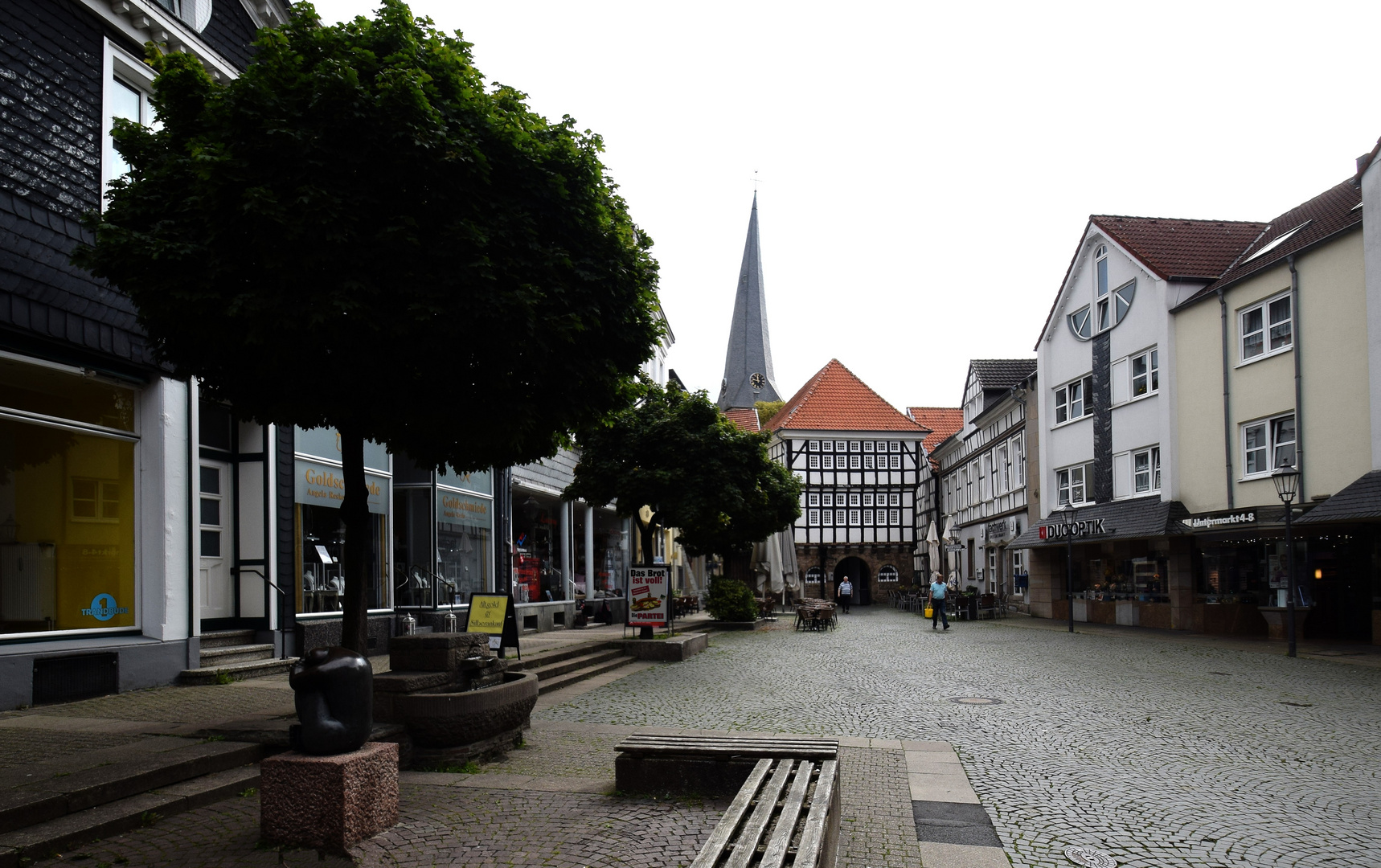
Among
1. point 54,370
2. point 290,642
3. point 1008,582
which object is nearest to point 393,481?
point 290,642

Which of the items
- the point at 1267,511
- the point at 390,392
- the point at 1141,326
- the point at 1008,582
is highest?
the point at 1141,326

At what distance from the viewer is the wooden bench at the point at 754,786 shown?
15.2ft

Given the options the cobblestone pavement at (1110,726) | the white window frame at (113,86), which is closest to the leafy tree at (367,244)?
the white window frame at (113,86)

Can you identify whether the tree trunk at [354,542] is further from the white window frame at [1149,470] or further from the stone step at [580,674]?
the white window frame at [1149,470]

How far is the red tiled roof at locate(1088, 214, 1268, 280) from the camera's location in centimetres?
2762

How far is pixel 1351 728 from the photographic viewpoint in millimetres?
10211

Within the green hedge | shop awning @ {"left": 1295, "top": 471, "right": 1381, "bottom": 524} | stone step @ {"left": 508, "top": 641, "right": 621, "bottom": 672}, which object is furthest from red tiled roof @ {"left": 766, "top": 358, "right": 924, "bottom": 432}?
stone step @ {"left": 508, "top": 641, "right": 621, "bottom": 672}

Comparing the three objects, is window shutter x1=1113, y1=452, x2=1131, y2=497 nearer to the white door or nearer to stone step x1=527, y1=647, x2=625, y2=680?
stone step x1=527, y1=647, x2=625, y2=680

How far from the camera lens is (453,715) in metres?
7.70

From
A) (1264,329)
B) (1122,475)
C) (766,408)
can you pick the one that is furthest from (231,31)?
(766,408)

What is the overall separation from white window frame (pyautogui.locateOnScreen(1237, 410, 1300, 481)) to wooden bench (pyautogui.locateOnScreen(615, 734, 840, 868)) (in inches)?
769

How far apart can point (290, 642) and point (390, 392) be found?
6846mm

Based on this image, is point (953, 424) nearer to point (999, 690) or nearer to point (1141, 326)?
point (1141, 326)

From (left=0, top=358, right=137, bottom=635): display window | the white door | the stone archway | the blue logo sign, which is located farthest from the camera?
the stone archway
